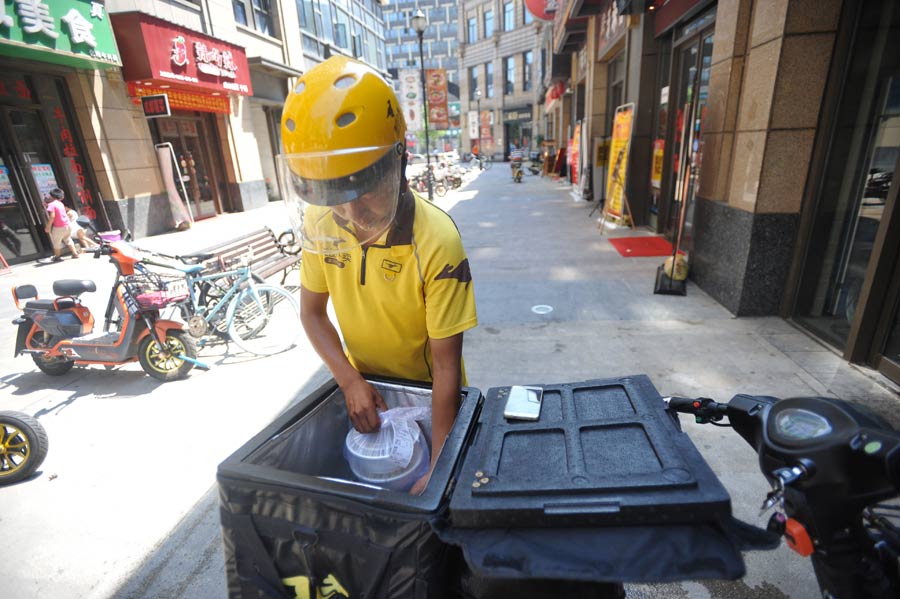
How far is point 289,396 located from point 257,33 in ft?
51.7

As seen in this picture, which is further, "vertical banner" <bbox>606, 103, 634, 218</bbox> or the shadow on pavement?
"vertical banner" <bbox>606, 103, 634, 218</bbox>

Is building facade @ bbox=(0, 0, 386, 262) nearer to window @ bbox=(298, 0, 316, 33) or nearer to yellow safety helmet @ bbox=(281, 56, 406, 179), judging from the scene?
window @ bbox=(298, 0, 316, 33)

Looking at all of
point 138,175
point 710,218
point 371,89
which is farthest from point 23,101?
point 710,218

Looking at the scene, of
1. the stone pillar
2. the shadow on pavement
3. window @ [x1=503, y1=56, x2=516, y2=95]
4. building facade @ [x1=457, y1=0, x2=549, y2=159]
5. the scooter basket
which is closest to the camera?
the shadow on pavement

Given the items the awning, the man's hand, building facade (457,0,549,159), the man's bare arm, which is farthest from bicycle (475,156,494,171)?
the man's hand

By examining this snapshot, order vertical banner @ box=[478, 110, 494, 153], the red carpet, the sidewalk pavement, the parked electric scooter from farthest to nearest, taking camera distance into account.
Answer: vertical banner @ box=[478, 110, 494, 153], the red carpet, the parked electric scooter, the sidewalk pavement

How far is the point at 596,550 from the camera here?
2.75ft

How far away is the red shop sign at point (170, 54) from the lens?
9.65 m

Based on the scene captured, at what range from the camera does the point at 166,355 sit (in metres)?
4.06

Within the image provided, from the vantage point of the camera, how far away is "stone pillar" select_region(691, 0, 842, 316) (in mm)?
3840

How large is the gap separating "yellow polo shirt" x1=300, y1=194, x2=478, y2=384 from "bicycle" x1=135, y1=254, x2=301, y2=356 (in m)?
3.16

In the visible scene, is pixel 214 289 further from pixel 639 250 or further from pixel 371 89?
Answer: pixel 639 250

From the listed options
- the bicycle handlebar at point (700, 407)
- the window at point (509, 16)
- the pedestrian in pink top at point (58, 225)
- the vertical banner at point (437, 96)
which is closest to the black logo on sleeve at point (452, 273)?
the bicycle handlebar at point (700, 407)

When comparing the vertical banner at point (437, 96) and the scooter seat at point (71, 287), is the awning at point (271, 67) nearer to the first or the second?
the vertical banner at point (437, 96)
